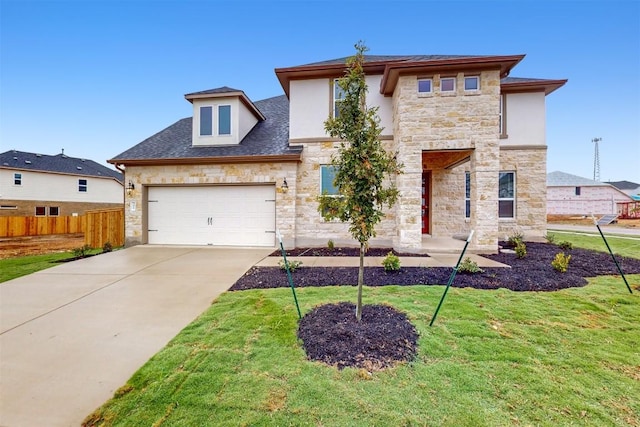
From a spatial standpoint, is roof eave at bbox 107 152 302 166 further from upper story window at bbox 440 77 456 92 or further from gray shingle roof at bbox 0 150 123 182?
gray shingle roof at bbox 0 150 123 182

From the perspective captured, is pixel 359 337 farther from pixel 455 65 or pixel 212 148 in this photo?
pixel 212 148

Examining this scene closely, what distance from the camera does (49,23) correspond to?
11.4 meters

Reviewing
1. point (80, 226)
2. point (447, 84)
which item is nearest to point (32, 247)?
point (80, 226)

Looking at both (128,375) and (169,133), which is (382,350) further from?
(169,133)

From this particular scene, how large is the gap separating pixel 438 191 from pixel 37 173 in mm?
31386

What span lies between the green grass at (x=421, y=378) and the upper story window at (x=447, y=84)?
267 inches

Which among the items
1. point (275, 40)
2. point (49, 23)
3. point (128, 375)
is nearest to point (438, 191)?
point (128, 375)

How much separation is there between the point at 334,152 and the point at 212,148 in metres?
4.90

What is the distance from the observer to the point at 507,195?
10352mm

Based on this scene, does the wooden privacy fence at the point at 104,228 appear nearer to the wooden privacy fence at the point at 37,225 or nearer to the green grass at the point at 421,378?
the green grass at the point at 421,378

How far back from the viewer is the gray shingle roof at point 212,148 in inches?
375

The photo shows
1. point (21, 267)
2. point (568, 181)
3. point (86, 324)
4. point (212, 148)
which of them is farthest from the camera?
point (568, 181)

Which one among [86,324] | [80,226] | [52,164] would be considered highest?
[52,164]

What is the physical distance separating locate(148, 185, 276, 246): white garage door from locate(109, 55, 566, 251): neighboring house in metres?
0.04
